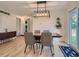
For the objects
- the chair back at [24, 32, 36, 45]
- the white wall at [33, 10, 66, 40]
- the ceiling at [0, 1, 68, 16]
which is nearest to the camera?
the chair back at [24, 32, 36, 45]

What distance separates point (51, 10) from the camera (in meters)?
9.45

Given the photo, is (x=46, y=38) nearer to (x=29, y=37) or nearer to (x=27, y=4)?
(x=29, y=37)

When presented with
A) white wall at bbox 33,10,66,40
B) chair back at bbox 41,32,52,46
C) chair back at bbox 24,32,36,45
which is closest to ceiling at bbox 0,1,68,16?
white wall at bbox 33,10,66,40

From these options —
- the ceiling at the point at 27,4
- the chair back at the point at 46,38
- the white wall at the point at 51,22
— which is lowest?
the chair back at the point at 46,38

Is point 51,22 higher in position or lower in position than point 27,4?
lower

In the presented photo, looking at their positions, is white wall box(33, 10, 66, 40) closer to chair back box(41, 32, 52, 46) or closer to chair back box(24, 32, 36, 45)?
chair back box(24, 32, 36, 45)

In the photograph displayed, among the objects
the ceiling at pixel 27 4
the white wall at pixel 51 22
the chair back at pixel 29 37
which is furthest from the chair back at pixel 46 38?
the white wall at pixel 51 22

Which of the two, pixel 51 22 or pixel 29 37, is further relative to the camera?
pixel 51 22

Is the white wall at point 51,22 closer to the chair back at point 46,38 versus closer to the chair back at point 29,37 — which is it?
the chair back at point 29,37

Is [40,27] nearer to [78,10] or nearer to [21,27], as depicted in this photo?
[78,10]

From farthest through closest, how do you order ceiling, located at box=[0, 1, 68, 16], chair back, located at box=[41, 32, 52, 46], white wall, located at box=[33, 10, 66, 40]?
white wall, located at box=[33, 10, 66, 40] < ceiling, located at box=[0, 1, 68, 16] < chair back, located at box=[41, 32, 52, 46]

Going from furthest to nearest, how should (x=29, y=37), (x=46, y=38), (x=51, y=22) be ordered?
(x=51, y=22) → (x=29, y=37) → (x=46, y=38)

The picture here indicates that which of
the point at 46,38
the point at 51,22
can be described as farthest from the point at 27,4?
the point at 46,38

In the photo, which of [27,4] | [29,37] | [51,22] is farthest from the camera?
[51,22]
